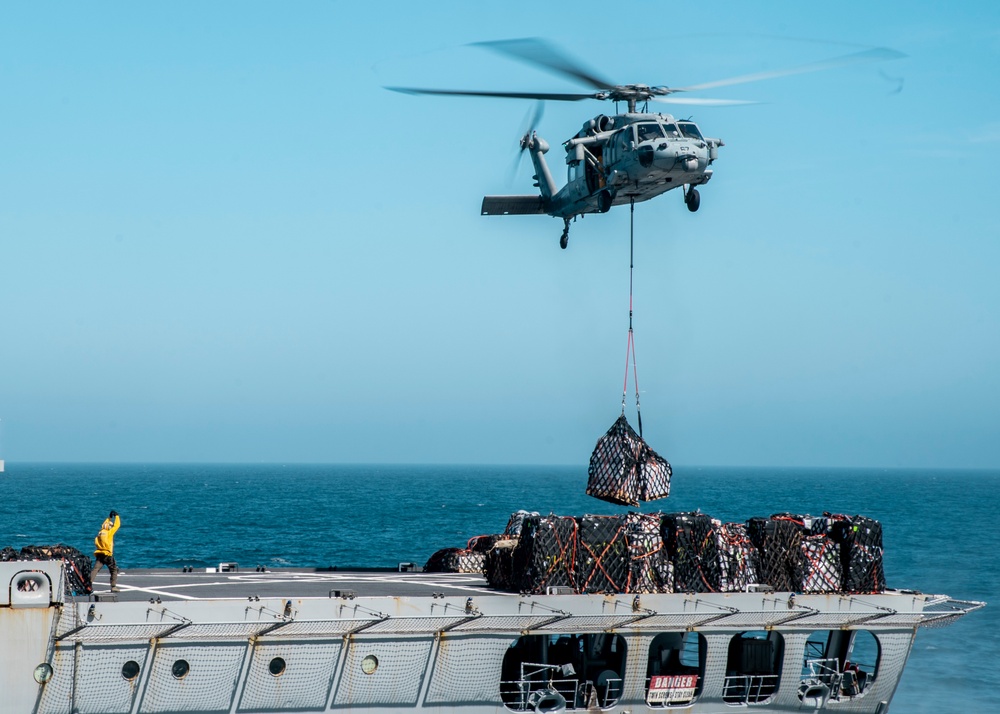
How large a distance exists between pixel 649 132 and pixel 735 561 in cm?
1088

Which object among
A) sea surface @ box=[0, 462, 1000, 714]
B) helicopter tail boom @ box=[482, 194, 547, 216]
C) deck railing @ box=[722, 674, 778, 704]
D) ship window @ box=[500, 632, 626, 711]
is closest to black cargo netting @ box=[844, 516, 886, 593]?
deck railing @ box=[722, 674, 778, 704]

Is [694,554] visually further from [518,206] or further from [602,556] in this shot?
[518,206]

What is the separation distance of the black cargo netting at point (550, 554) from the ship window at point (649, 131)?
10.4m

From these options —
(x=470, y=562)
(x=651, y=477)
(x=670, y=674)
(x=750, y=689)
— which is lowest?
(x=750, y=689)

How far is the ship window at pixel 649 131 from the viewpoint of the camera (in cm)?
2859

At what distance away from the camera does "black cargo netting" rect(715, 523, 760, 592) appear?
77.7ft

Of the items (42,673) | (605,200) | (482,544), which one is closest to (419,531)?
(482,544)

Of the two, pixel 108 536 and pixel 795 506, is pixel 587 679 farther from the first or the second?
pixel 795 506

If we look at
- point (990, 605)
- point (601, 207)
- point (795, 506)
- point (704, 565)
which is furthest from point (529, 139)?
point (795, 506)

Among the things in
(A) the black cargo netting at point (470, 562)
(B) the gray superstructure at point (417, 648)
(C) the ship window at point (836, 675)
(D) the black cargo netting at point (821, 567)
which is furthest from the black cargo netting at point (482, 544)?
(C) the ship window at point (836, 675)

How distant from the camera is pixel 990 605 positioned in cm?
5225

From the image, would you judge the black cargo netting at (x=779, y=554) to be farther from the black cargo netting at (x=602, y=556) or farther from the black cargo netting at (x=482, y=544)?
the black cargo netting at (x=482, y=544)

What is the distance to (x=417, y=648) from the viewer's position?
21172mm

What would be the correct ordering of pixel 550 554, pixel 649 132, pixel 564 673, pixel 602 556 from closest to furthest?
pixel 564 673, pixel 550 554, pixel 602 556, pixel 649 132
